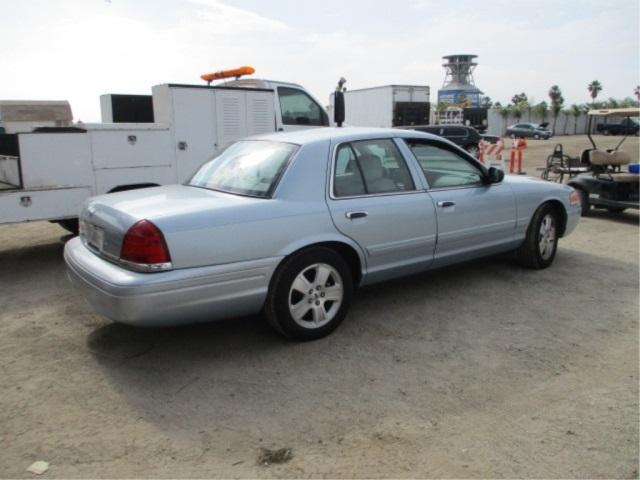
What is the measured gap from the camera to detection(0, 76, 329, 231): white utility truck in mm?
5953

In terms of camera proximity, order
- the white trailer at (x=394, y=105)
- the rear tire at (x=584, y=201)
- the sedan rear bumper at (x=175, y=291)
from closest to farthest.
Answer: the sedan rear bumper at (x=175, y=291) → the rear tire at (x=584, y=201) → the white trailer at (x=394, y=105)

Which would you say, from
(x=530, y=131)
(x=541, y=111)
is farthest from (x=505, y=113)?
(x=530, y=131)

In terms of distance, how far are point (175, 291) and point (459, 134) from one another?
17844 millimetres

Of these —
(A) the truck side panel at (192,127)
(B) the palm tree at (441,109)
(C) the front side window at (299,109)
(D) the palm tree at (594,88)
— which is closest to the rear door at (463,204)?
(A) the truck side panel at (192,127)

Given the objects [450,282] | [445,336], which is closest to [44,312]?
[445,336]

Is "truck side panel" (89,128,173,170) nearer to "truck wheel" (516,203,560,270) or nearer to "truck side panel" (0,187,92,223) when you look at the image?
"truck side panel" (0,187,92,223)

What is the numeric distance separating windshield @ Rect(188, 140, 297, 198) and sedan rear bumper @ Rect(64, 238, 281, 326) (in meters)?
0.64

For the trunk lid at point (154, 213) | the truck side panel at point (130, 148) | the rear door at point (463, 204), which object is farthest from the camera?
the truck side panel at point (130, 148)

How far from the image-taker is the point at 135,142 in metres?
6.75

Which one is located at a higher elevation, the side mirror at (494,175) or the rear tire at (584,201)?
the side mirror at (494,175)

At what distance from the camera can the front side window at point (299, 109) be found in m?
8.47

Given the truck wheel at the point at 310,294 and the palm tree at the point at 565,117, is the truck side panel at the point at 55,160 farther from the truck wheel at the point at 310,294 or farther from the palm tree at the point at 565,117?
the palm tree at the point at 565,117

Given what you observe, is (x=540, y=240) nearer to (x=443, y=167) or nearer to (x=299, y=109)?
(x=443, y=167)

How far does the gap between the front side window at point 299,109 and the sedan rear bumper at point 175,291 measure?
16.8 ft
